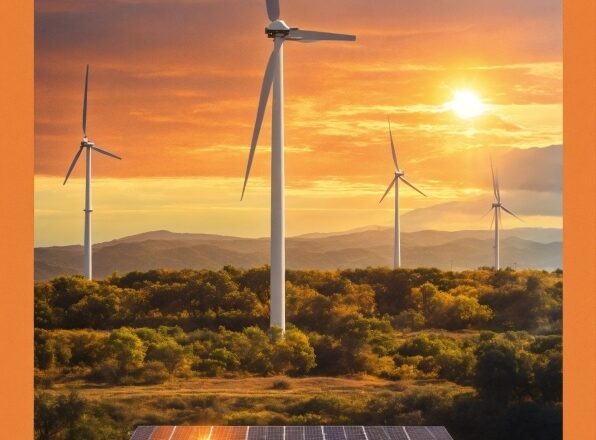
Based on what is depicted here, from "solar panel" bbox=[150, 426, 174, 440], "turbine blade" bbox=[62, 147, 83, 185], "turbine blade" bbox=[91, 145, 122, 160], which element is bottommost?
"solar panel" bbox=[150, 426, 174, 440]

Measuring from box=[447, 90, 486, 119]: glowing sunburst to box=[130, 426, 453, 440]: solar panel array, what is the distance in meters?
6.82

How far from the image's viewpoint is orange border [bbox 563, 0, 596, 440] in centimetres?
825

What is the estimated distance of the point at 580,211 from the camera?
27.5 feet

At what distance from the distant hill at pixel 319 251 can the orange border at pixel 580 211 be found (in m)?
5.15

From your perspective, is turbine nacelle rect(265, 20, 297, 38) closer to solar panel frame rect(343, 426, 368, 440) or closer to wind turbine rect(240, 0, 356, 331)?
wind turbine rect(240, 0, 356, 331)

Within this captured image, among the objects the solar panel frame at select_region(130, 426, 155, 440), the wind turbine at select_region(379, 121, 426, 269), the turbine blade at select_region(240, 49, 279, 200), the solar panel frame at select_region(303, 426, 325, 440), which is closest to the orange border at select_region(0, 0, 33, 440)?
the solar panel frame at select_region(130, 426, 155, 440)

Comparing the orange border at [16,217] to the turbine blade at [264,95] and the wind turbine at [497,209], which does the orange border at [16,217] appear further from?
the wind turbine at [497,209]

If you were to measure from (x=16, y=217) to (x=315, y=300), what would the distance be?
17.7 ft

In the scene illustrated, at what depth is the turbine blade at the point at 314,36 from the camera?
12594mm

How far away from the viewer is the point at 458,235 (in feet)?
46.3

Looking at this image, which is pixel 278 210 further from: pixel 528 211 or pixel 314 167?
pixel 528 211

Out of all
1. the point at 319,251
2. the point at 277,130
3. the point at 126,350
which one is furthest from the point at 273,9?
the point at 126,350

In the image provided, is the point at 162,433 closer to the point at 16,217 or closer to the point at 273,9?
the point at 16,217

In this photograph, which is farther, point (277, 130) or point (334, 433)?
point (277, 130)
